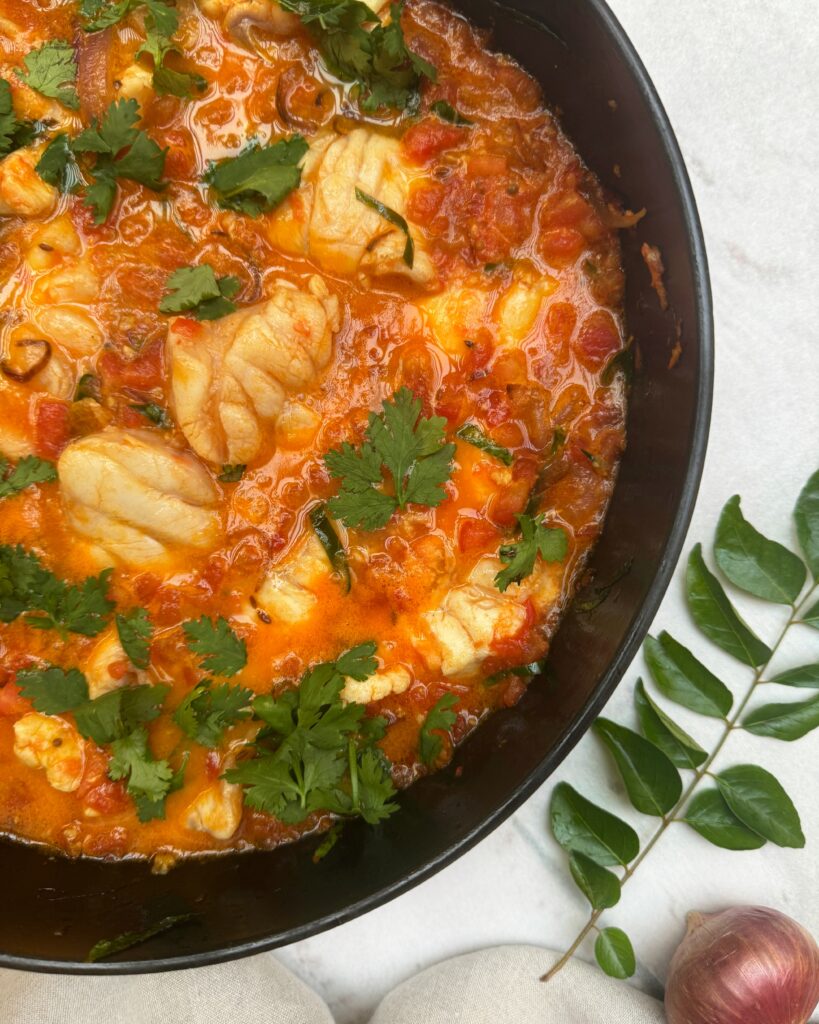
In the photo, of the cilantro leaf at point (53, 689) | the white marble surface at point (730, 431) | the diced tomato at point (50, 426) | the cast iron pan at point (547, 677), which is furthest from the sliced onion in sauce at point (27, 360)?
the white marble surface at point (730, 431)

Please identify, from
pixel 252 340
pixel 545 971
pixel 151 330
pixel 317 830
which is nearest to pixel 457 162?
pixel 252 340

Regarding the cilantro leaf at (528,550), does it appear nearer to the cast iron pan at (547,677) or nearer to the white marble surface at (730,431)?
the cast iron pan at (547,677)

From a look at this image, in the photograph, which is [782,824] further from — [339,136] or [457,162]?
[339,136]

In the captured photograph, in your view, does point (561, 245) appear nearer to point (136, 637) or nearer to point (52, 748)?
point (136, 637)

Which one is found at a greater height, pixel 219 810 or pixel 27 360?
pixel 27 360

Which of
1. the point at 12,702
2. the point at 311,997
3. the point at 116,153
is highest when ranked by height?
the point at 116,153

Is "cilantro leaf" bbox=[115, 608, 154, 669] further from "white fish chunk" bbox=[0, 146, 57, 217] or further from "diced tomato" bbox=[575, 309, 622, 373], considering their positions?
"diced tomato" bbox=[575, 309, 622, 373]

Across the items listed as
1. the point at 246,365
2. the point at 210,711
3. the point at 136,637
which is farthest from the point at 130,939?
the point at 246,365

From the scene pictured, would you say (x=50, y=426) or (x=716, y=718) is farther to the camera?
(x=716, y=718)
